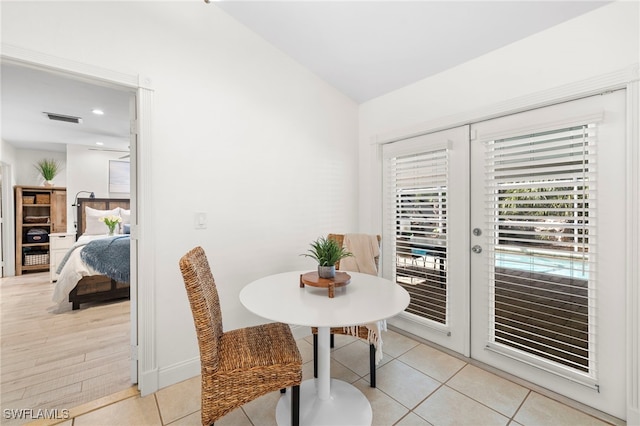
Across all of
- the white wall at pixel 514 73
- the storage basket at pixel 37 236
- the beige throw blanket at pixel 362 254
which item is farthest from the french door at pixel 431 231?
the storage basket at pixel 37 236

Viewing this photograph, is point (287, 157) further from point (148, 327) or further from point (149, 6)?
point (148, 327)

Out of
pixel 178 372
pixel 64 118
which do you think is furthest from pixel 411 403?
pixel 64 118

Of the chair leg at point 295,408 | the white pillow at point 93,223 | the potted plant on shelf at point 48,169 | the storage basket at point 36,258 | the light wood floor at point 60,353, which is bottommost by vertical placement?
the light wood floor at point 60,353

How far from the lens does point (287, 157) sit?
2.62 m

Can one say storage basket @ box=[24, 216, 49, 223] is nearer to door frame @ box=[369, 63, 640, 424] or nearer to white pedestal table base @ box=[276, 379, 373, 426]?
white pedestal table base @ box=[276, 379, 373, 426]

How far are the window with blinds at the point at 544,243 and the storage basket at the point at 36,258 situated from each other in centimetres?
726

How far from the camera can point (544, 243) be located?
1.90 m

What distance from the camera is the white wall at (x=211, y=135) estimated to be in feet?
5.73

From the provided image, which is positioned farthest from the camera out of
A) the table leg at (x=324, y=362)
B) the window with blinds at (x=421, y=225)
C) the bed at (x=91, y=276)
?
the bed at (x=91, y=276)

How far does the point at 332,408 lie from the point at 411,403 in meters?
0.53

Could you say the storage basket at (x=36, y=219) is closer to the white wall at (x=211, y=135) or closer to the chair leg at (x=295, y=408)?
the white wall at (x=211, y=135)

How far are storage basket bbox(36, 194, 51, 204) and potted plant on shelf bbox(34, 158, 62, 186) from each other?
0.25m

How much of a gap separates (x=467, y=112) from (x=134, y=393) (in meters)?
3.19

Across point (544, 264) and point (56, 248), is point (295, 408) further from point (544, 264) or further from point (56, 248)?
point (56, 248)
